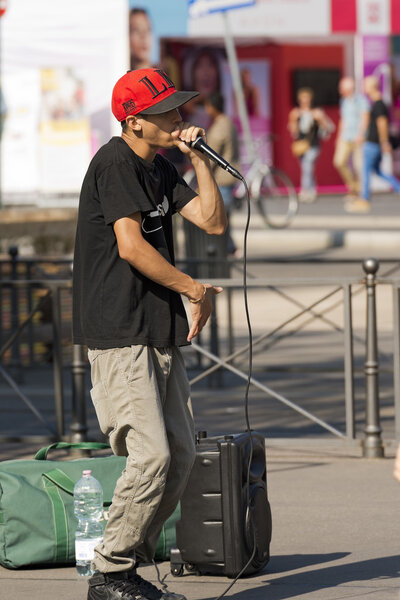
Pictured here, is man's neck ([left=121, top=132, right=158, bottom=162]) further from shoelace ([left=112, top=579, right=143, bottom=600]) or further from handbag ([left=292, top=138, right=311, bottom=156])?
handbag ([left=292, top=138, right=311, bottom=156])

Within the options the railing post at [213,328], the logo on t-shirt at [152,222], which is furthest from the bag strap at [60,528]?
the railing post at [213,328]

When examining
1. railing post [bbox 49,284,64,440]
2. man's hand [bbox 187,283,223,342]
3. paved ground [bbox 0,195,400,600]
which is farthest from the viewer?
railing post [bbox 49,284,64,440]

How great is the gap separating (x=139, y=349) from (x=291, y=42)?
85.9ft

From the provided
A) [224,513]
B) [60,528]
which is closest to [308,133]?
[60,528]

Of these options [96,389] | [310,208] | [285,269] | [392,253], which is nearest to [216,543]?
[96,389]

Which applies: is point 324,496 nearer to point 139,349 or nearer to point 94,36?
point 139,349

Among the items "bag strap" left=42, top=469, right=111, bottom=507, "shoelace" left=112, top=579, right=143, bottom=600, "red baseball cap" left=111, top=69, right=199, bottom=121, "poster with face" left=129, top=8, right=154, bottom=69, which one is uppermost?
"poster with face" left=129, top=8, right=154, bottom=69

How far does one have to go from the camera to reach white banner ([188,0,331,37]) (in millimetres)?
28000

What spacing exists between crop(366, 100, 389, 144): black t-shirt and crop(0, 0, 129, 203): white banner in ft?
16.8

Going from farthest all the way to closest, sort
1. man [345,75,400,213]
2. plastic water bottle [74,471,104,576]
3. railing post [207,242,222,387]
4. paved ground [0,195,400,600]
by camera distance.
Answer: man [345,75,400,213], railing post [207,242,222,387], plastic water bottle [74,471,104,576], paved ground [0,195,400,600]

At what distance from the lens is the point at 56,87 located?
25516mm

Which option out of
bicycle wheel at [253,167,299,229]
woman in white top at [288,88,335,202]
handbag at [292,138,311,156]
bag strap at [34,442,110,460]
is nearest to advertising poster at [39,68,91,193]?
bicycle wheel at [253,167,299,229]

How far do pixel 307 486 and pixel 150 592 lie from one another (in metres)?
2.38

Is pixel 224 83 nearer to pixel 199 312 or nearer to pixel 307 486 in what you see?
pixel 307 486
